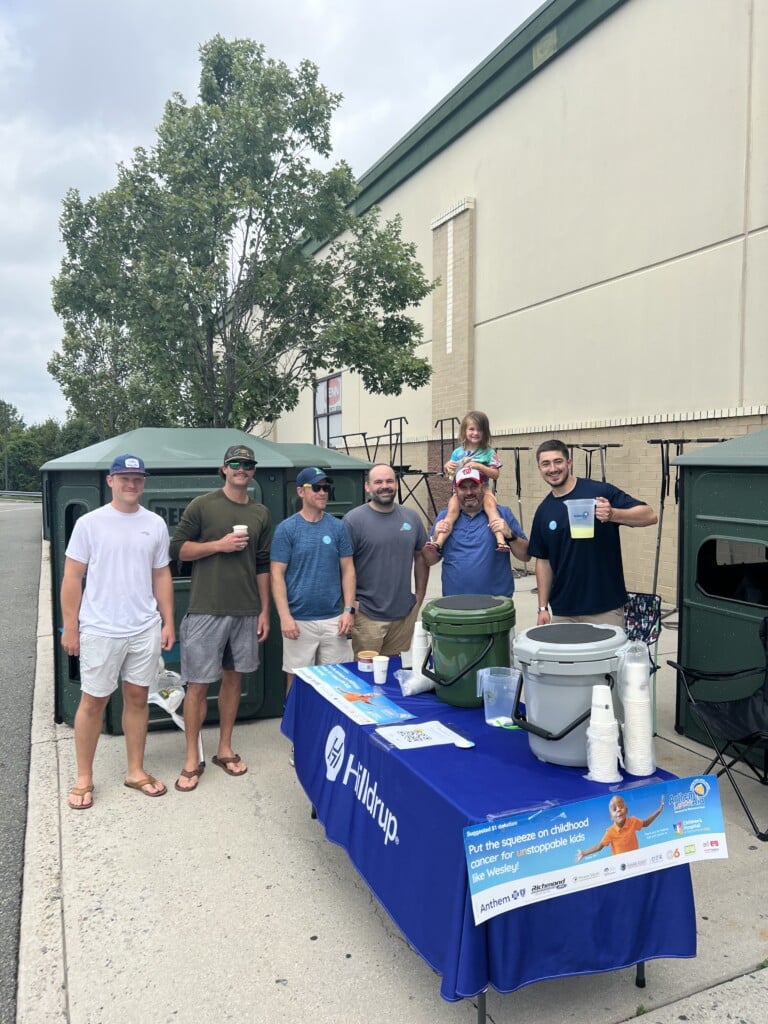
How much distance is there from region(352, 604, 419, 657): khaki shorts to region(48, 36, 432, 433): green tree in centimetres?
659

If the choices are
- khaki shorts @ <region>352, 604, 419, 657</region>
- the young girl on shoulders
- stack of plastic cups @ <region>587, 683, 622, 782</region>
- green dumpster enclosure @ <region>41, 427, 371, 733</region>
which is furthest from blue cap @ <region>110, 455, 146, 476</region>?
stack of plastic cups @ <region>587, 683, 622, 782</region>

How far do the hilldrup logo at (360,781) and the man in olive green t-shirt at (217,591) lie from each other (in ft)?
3.97

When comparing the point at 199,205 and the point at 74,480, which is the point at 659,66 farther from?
the point at 74,480

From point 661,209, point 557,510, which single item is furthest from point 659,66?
point 557,510

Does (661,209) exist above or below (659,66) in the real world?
below

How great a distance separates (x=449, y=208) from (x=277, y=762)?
12.2 m

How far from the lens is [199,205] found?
937 centimetres

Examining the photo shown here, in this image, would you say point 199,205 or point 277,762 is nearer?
point 277,762

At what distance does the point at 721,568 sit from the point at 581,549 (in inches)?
51.4

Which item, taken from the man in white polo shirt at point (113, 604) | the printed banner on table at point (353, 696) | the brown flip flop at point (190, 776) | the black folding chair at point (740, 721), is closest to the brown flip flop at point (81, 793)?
the man in white polo shirt at point (113, 604)

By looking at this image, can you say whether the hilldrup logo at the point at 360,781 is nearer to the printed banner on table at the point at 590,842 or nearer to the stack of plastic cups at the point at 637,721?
the printed banner on table at the point at 590,842

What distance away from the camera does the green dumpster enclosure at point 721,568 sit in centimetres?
421

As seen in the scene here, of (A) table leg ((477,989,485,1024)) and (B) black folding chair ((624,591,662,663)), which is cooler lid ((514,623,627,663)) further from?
(B) black folding chair ((624,591,662,663))

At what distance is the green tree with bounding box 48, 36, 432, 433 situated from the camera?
9.75m
